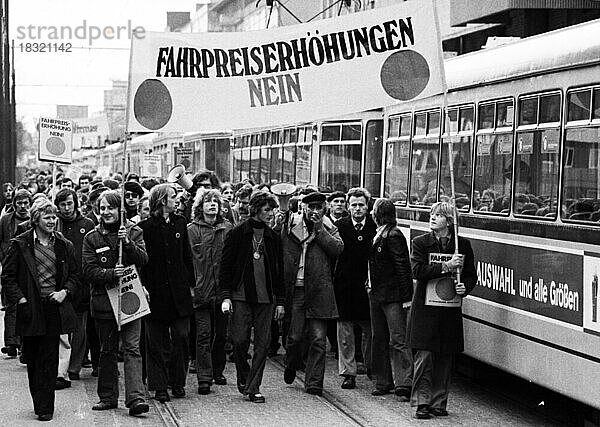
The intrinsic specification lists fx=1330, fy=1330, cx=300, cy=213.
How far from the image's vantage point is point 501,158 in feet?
38.3

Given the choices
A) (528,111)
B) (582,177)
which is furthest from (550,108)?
(582,177)

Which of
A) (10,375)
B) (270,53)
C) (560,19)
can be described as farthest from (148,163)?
(270,53)

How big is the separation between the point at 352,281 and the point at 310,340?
33.2 inches

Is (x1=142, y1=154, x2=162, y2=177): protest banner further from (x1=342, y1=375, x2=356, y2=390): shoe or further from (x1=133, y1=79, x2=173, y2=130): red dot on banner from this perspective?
(x1=133, y1=79, x2=173, y2=130): red dot on banner

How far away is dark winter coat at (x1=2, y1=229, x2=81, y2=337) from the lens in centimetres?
1080

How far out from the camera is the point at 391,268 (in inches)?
477

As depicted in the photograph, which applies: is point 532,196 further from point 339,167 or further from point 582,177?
point 339,167

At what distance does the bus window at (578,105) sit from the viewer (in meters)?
9.89

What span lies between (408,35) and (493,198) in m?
1.78

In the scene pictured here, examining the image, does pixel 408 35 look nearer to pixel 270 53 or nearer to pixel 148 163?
pixel 270 53

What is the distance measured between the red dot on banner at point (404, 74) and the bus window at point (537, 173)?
1.02m

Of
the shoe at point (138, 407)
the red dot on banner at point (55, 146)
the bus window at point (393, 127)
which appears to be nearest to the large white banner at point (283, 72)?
the shoe at point (138, 407)

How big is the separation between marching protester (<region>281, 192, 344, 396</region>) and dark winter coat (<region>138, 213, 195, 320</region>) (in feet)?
4.02

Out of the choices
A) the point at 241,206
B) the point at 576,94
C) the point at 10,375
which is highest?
the point at 576,94
